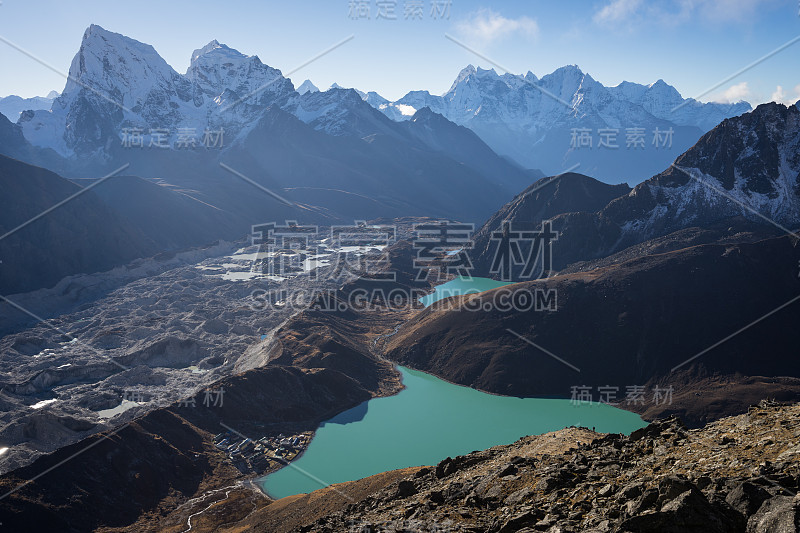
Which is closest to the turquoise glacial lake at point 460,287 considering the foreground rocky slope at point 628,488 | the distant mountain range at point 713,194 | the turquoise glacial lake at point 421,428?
the distant mountain range at point 713,194

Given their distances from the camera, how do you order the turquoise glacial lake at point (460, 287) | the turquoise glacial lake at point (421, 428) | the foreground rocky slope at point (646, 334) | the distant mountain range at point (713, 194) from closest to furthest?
the turquoise glacial lake at point (421, 428)
the foreground rocky slope at point (646, 334)
the distant mountain range at point (713, 194)
the turquoise glacial lake at point (460, 287)

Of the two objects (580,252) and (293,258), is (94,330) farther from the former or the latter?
(580,252)

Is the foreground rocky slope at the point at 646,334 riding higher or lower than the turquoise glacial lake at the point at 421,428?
higher

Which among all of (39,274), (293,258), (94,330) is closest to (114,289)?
(39,274)

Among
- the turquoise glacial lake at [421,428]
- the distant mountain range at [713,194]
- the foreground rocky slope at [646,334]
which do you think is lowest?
the turquoise glacial lake at [421,428]

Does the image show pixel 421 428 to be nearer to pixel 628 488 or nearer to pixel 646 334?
pixel 646 334

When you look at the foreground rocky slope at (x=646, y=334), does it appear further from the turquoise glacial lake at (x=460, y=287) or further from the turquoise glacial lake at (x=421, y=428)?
the turquoise glacial lake at (x=460, y=287)

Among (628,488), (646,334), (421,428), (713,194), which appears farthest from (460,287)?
(628,488)
